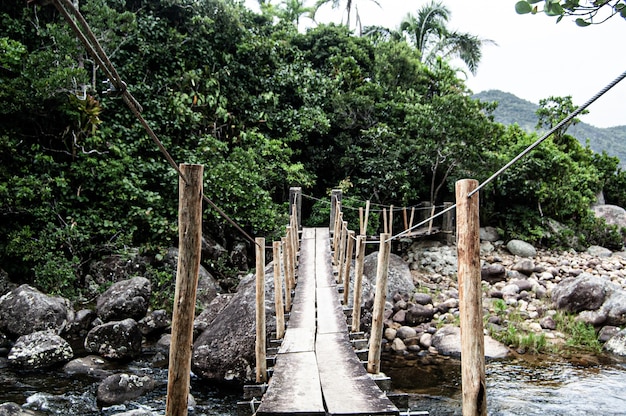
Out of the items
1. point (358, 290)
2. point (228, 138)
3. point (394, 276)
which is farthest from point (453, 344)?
point (228, 138)

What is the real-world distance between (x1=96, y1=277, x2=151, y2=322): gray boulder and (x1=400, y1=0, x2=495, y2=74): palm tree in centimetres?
1306

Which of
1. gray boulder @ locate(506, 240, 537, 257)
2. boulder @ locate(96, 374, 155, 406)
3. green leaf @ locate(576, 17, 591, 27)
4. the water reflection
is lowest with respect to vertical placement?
the water reflection

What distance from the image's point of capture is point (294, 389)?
2852mm

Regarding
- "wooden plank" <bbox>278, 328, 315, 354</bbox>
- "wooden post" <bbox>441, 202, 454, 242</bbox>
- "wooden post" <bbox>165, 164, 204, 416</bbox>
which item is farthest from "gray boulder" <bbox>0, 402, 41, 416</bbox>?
"wooden post" <bbox>441, 202, 454, 242</bbox>

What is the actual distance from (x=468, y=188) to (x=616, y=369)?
6.10 m

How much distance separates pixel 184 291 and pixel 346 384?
Result: 1.46 metres

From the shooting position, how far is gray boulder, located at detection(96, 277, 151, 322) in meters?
6.81

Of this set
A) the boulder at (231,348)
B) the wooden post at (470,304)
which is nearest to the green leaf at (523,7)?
the wooden post at (470,304)

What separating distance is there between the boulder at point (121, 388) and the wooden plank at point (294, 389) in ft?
8.22

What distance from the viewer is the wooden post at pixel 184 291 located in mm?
2049

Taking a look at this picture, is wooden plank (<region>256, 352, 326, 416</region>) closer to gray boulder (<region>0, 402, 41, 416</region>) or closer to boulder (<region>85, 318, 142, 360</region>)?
gray boulder (<region>0, 402, 41, 416</region>)

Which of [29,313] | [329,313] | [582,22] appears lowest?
[29,313]

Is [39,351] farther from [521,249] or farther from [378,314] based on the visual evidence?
[521,249]

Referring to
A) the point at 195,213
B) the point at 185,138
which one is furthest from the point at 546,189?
the point at 195,213
